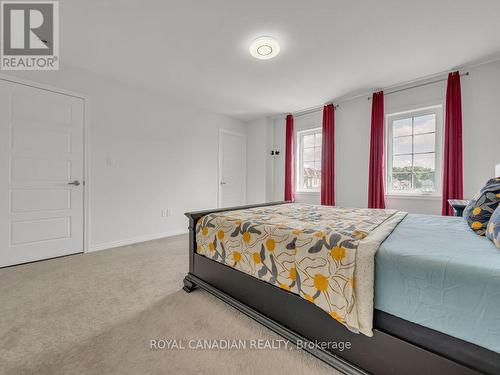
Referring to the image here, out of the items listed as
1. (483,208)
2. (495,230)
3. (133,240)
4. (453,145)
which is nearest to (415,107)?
(453,145)

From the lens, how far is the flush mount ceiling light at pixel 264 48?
7.23 ft

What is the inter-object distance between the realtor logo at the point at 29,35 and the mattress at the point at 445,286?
3078 mm

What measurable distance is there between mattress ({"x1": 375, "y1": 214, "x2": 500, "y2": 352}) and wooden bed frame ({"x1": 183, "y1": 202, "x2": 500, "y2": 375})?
2.3 inches

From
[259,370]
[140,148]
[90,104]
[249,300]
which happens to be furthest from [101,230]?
[259,370]

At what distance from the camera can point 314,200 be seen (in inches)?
171

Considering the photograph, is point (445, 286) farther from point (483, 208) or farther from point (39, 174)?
point (39, 174)

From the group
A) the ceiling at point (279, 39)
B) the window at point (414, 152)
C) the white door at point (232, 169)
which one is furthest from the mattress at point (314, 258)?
the white door at point (232, 169)

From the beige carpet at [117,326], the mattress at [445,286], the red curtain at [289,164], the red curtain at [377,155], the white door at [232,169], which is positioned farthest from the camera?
the white door at [232,169]

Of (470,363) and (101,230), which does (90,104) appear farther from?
(470,363)

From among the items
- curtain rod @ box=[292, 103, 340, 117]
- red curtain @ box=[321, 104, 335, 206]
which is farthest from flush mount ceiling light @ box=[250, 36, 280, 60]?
curtain rod @ box=[292, 103, 340, 117]

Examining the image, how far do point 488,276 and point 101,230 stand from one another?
12.4 feet

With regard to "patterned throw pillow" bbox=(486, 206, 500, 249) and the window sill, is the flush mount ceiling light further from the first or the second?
the window sill

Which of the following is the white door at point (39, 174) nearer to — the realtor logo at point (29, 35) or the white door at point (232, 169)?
the realtor logo at point (29, 35)

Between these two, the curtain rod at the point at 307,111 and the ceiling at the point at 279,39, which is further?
the curtain rod at the point at 307,111
